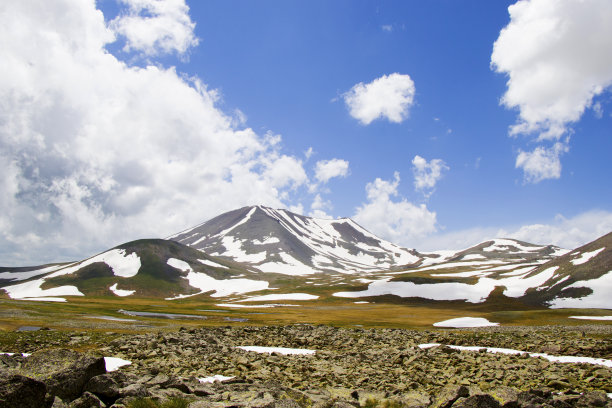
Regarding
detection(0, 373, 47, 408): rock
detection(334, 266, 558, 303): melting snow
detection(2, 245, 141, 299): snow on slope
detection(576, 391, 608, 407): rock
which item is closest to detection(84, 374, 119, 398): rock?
detection(0, 373, 47, 408): rock

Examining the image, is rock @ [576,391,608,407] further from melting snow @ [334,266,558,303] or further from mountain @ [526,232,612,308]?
melting snow @ [334,266,558,303]

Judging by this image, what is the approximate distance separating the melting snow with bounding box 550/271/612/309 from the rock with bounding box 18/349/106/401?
113 metres

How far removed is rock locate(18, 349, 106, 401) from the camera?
12.3 m

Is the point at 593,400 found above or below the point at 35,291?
above

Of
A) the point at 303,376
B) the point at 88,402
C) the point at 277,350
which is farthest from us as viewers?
the point at 277,350

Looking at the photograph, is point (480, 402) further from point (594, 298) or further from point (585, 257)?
point (585, 257)

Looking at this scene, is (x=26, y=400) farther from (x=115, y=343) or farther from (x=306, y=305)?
(x=306, y=305)

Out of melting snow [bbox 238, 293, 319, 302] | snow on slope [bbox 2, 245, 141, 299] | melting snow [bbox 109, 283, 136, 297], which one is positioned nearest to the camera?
melting snow [bbox 238, 293, 319, 302]

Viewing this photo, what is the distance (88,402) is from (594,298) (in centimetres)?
11931

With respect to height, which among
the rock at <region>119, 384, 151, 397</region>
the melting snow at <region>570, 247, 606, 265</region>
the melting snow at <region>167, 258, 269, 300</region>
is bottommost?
the melting snow at <region>167, 258, 269, 300</region>

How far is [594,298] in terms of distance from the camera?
9475 cm

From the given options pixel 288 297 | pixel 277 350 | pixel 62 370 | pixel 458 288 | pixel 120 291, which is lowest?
pixel 288 297

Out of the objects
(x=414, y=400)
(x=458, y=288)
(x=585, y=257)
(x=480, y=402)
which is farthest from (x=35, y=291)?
(x=585, y=257)

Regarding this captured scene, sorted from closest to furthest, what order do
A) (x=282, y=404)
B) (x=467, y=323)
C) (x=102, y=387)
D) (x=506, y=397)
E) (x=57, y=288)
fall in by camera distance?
(x=282, y=404)
(x=102, y=387)
(x=506, y=397)
(x=467, y=323)
(x=57, y=288)
